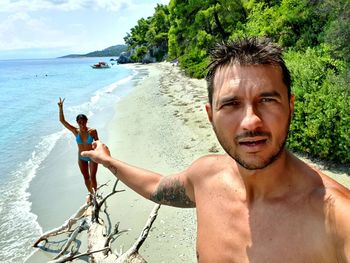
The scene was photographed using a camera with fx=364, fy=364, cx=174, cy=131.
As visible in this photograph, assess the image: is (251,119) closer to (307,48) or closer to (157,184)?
(157,184)

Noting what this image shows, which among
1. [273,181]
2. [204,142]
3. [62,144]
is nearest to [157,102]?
[62,144]

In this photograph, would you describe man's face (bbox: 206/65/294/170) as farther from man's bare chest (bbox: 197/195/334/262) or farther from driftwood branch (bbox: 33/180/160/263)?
driftwood branch (bbox: 33/180/160/263)

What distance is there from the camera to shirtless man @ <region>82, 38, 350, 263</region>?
60.4 inches

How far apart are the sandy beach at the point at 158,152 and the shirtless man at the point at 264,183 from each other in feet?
15.0

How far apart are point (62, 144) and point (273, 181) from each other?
→ 1553 centimetres

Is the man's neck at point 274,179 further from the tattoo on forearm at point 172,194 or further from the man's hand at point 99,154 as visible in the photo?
the man's hand at point 99,154

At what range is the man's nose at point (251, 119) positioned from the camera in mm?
1599

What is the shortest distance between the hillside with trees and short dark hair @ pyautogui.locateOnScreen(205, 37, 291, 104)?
1.06 ft

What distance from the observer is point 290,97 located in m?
1.71

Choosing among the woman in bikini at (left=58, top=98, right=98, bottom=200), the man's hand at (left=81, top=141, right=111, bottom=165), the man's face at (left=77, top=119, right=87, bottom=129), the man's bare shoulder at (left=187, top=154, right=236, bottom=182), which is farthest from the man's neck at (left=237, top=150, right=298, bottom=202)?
the man's face at (left=77, top=119, right=87, bottom=129)

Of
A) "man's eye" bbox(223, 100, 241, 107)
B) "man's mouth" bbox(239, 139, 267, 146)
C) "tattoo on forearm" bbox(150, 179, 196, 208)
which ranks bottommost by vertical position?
"tattoo on forearm" bbox(150, 179, 196, 208)

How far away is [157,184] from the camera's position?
2.64 metres

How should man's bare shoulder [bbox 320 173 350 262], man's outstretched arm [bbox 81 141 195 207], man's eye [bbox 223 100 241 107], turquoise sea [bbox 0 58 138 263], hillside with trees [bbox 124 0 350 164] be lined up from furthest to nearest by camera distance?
hillside with trees [bbox 124 0 350 164] < turquoise sea [bbox 0 58 138 263] < man's outstretched arm [bbox 81 141 195 207] < man's eye [bbox 223 100 241 107] < man's bare shoulder [bbox 320 173 350 262]

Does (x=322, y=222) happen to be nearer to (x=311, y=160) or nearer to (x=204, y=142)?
(x=311, y=160)
